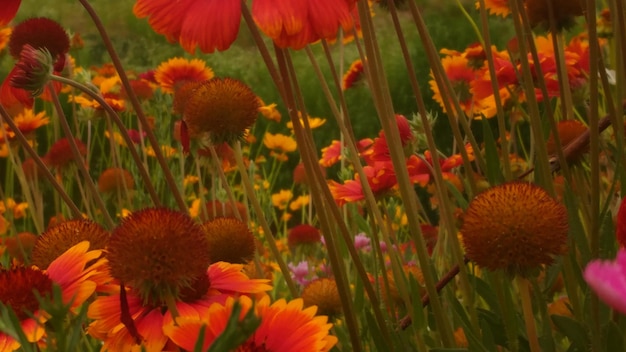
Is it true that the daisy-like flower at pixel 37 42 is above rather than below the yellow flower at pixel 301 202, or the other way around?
above

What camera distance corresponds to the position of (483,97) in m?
0.93

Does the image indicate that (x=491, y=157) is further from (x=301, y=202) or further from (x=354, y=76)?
(x=301, y=202)

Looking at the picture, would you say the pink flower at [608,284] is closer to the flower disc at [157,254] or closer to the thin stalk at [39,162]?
the flower disc at [157,254]

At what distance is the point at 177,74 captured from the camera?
146cm

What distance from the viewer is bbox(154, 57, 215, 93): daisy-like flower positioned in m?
1.44

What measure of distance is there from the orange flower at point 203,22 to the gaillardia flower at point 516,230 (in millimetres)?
149

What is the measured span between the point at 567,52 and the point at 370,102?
1890 mm

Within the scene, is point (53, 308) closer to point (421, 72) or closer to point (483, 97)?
point (483, 97)

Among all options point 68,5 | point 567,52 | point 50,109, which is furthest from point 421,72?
point 567,52

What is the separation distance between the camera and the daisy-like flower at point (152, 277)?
0.39 metres

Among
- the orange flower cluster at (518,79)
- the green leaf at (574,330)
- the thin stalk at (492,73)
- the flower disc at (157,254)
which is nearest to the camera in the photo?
the flower disc at (157,254)

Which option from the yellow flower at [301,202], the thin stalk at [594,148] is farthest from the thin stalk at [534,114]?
the yellow flower at [301,202]

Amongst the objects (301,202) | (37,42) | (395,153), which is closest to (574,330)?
(395,153)

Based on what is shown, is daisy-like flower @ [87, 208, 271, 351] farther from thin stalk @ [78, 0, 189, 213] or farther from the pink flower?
the pink flower
